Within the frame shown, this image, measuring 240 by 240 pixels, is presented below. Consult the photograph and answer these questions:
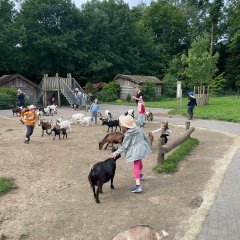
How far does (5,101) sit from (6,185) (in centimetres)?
2739

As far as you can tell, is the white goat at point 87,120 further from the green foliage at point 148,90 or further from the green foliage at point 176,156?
the green foliage at point 148,90

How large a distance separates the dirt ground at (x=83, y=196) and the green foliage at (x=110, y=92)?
31.2 m

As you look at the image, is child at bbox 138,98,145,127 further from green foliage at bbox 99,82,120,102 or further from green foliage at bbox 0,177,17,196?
green foliage at bbox 99,82,120,102

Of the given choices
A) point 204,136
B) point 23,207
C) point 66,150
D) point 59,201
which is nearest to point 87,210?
point 59,201

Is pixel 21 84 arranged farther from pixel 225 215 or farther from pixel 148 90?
pixel 225 215

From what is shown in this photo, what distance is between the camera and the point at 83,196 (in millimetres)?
7922

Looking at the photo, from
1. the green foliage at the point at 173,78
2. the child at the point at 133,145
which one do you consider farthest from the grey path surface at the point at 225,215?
the green foliage at the point at 173,78

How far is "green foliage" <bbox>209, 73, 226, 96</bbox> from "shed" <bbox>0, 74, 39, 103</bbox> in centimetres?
2178

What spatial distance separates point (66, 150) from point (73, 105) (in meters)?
20.8

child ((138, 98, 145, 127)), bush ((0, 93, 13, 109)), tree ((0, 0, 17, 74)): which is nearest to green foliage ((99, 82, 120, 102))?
tree ((0, 0, 17, 74))

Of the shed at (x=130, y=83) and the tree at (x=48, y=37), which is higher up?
the tree at (x=48, y=37)

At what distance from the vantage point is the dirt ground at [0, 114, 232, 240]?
625cm

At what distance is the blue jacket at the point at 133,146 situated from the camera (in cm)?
801

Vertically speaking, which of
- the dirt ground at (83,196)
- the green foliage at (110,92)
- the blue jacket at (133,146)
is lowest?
the dirt ground at (83,196)
